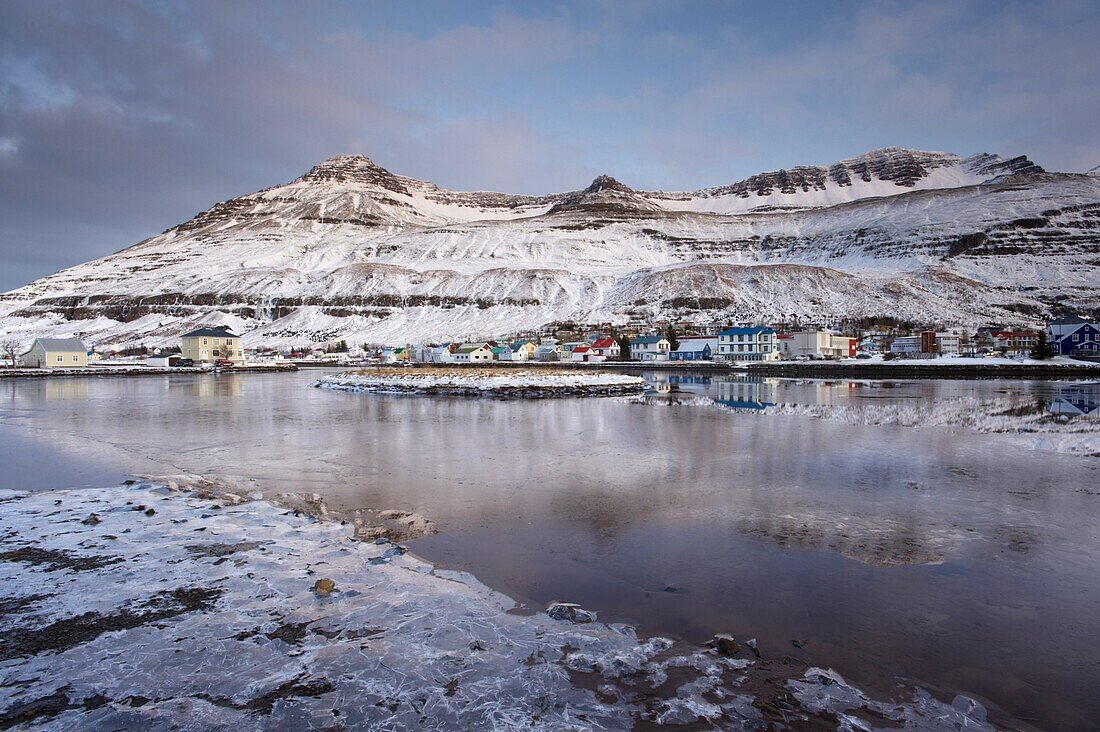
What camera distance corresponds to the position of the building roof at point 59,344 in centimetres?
6831

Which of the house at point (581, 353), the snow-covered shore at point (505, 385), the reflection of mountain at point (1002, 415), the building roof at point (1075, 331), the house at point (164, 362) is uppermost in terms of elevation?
the building roof at point (1075, 331)

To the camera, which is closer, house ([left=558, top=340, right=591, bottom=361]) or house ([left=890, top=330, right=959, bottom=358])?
house ([left=890, top=330, right=959, bottom=358])

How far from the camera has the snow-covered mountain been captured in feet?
382

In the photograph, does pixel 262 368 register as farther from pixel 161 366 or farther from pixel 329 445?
pixel 329 445

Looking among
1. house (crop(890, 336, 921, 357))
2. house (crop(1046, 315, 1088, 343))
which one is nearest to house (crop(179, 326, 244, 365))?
house (crop(890, 336, 921, 357))

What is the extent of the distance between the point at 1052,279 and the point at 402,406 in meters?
146

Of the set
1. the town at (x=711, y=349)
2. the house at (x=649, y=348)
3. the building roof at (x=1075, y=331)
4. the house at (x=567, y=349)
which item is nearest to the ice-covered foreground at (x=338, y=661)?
the town at (x=711, y=349)

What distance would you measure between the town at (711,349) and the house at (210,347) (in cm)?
12

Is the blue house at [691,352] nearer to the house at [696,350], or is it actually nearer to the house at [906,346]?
the house at [696,350]

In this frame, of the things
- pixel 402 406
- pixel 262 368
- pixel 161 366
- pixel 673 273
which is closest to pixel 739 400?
pixel 402 406

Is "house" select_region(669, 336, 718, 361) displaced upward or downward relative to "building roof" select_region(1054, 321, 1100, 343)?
downward

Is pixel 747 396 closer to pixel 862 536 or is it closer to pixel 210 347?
pixel 862 536

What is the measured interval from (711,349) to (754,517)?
71864 millimetres

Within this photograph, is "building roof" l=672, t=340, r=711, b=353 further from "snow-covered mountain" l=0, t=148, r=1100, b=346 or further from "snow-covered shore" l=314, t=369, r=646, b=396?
"snow-covered shore" l=314, t=369, r=646, b=396
